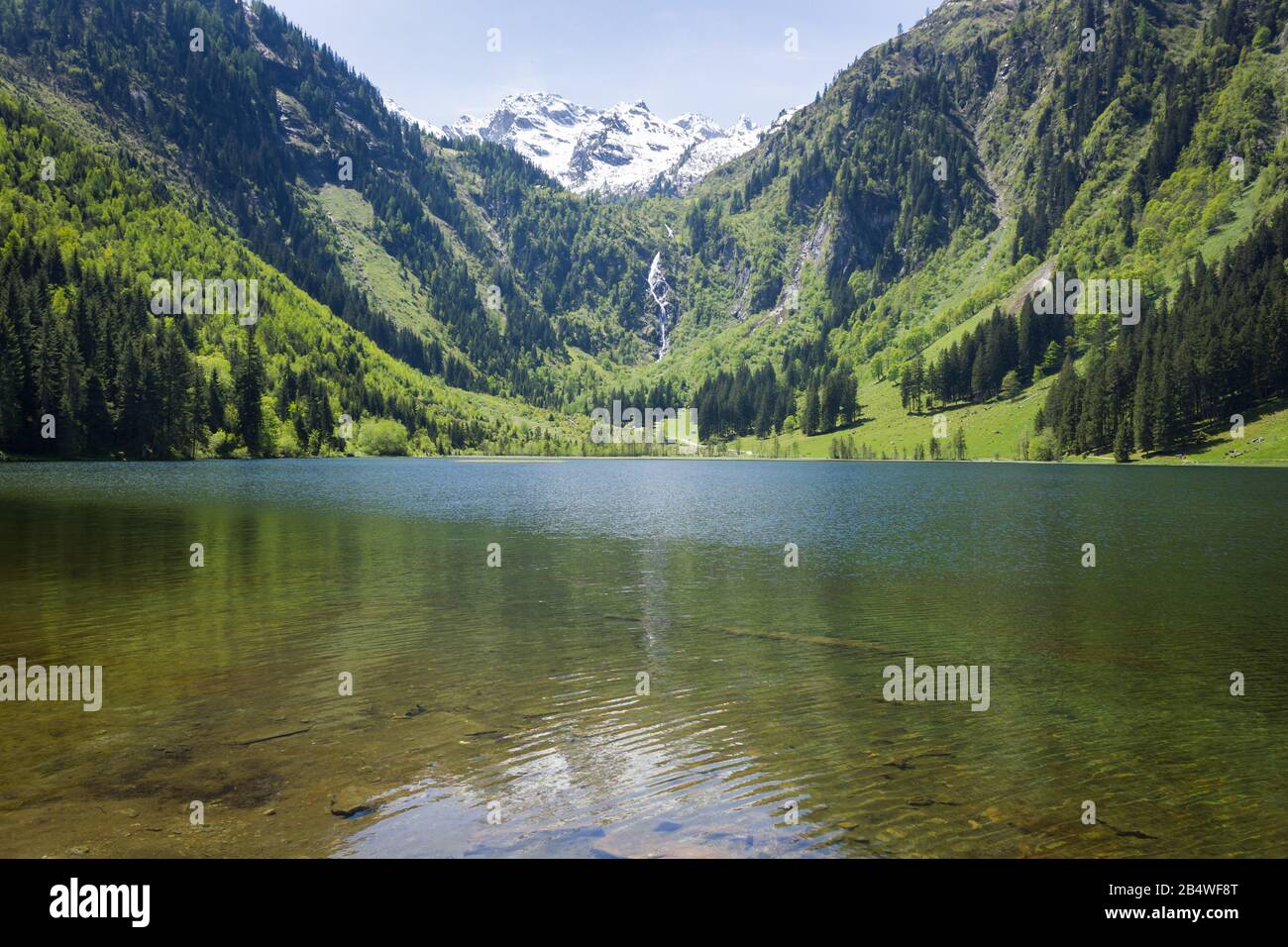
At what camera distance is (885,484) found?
429 feet

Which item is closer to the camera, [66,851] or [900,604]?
[66,851]

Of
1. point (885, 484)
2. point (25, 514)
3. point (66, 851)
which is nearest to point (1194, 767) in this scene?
point (66, 851)

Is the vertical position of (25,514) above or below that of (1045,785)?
above

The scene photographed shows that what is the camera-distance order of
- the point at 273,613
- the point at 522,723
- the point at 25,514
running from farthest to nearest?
the point at 25,514, the point at 273,613, the point at 522,723

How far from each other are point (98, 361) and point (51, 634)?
15326 cm

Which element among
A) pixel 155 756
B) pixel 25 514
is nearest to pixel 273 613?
pixel 155 756
